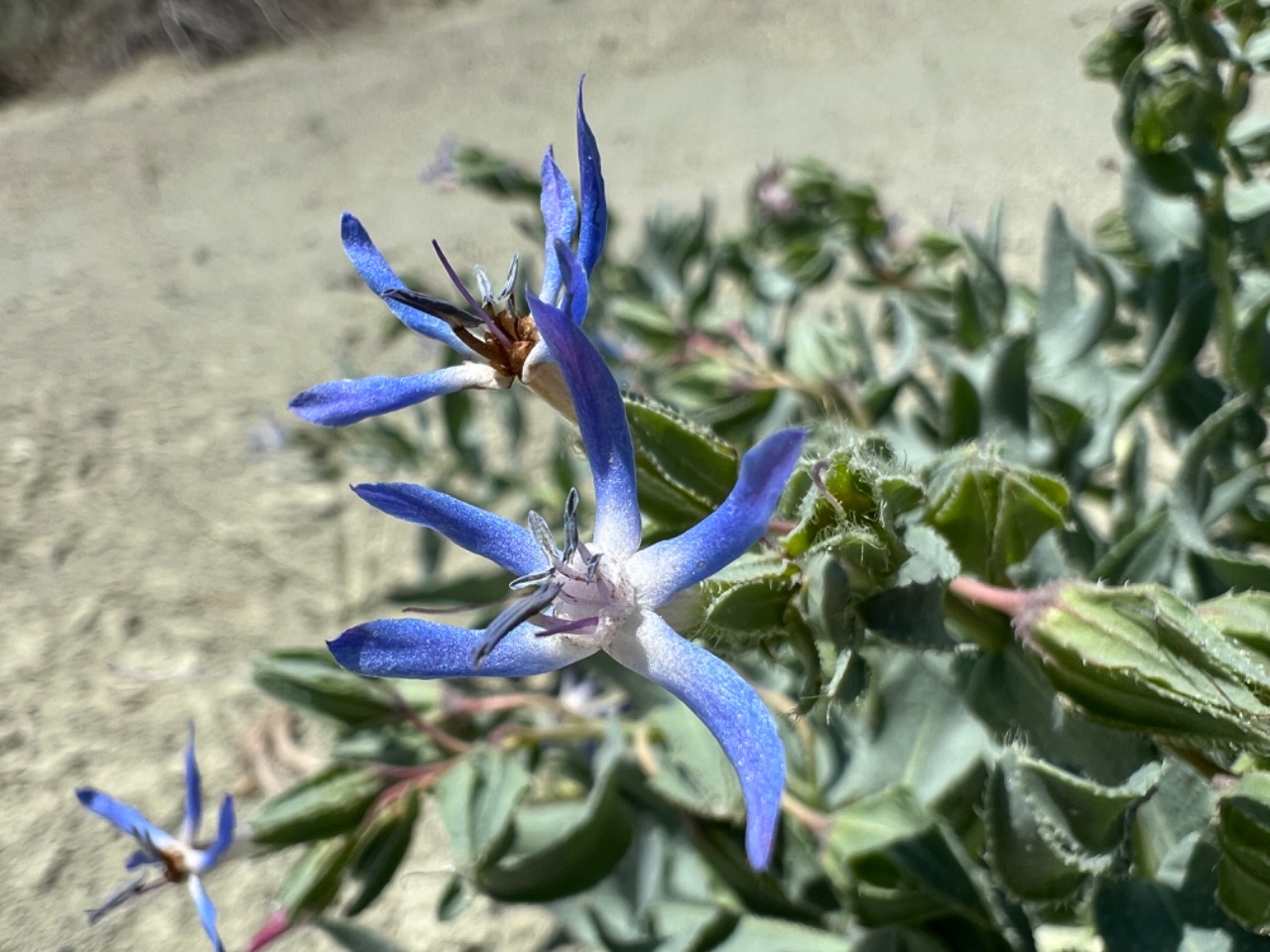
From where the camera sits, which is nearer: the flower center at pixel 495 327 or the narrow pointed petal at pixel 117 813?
the flower center at pixel 495 327

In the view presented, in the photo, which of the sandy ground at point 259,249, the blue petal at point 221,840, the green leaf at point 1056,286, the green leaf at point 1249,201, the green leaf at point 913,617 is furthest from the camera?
the sandy ground at point 259,249

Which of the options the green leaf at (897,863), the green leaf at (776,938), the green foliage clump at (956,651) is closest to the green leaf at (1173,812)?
the green foliage clump at (956,651)

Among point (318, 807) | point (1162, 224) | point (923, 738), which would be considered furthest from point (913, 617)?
point (1162, 224)

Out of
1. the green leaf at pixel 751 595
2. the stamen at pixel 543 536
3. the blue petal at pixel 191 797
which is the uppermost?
the stamen at pixel 543 536

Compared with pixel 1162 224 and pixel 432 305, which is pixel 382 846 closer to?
pixel 432 305

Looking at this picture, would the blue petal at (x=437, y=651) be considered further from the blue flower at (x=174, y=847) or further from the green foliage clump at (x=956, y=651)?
the blue flower at (x=174, y=847)

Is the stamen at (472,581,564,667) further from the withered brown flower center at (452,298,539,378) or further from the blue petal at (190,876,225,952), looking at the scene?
the blue petal at (190,876,225,952)
